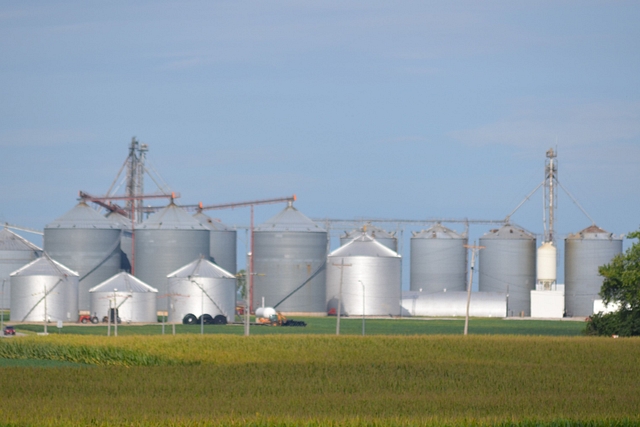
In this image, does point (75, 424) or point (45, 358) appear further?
point (45, 358)

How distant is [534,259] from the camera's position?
111938 millimetres

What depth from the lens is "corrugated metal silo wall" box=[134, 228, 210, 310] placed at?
10250cm

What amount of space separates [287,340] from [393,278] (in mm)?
55036

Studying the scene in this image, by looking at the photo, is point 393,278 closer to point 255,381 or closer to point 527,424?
point 255,381

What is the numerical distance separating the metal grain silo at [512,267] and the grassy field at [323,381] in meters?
57.9

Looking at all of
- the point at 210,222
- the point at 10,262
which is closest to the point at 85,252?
the point at 10,262

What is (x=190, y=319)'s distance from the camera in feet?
306

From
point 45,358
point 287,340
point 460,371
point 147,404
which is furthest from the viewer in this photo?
point 287,340

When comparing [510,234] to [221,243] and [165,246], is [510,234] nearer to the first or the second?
[221,243]

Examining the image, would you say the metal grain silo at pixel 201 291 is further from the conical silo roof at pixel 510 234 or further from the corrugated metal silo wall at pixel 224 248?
the conical silo roof at pixel 510 234

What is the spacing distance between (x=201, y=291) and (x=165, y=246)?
10.5 metres

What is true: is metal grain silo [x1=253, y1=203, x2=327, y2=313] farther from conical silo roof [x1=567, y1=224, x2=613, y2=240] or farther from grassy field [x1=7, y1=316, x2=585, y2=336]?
conical silo roof [x1=567, y1=224, x2=613, y2=240]

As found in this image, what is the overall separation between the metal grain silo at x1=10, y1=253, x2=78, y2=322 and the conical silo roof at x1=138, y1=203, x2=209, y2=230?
11.5 m

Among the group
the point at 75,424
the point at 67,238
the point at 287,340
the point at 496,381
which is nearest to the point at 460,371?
the point at 496,381
